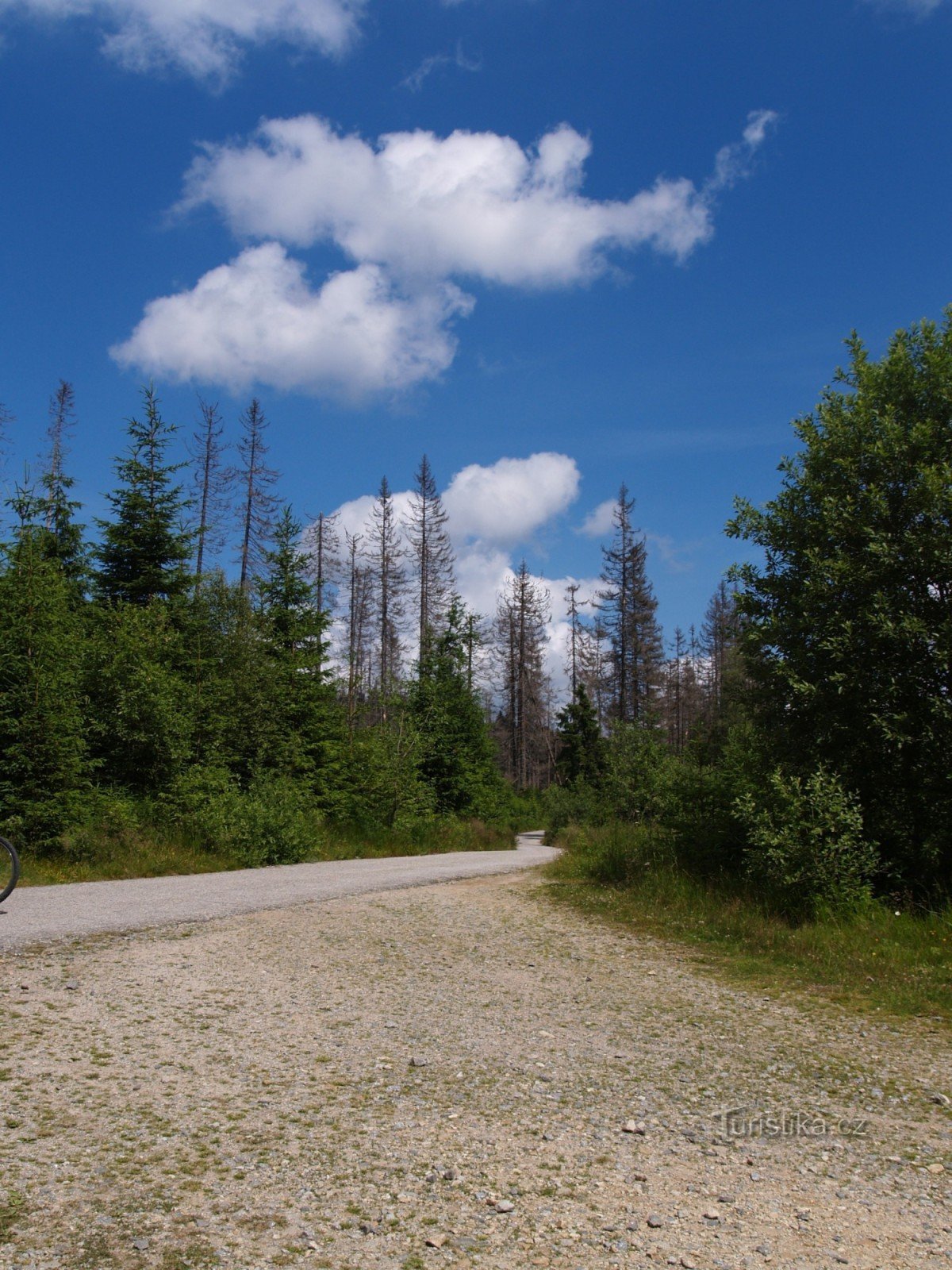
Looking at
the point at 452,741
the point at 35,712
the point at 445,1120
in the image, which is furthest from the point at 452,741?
the point at 445,1120

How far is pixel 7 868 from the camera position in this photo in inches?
375

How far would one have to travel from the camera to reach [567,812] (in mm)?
35781

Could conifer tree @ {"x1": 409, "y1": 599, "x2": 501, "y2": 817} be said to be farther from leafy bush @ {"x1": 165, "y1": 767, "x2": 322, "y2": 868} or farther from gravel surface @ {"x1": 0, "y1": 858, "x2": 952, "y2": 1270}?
gravel surface @ {"x1": 0, "y1": 858, "x2": 952, "y2": 1270}

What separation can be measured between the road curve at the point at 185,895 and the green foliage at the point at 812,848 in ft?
19.2

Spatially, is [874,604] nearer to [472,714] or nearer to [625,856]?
[625,856]

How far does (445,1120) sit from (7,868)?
7451 mm

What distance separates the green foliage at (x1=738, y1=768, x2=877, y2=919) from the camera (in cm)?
929

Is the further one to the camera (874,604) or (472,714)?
(472,714)

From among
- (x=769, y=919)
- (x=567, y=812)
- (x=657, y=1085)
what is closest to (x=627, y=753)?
(x=769, y=919)

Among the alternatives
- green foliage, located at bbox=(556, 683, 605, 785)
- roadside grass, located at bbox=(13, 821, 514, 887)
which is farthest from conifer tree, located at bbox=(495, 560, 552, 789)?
roadside grass, located at bbox=(13, 821, 514, 887)

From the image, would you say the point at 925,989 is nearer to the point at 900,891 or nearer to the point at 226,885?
the point at 900,891

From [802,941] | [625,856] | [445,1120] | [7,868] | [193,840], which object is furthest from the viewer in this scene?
[193,840]

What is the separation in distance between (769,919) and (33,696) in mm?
12448

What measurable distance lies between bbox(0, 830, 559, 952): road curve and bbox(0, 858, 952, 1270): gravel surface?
1.33m
